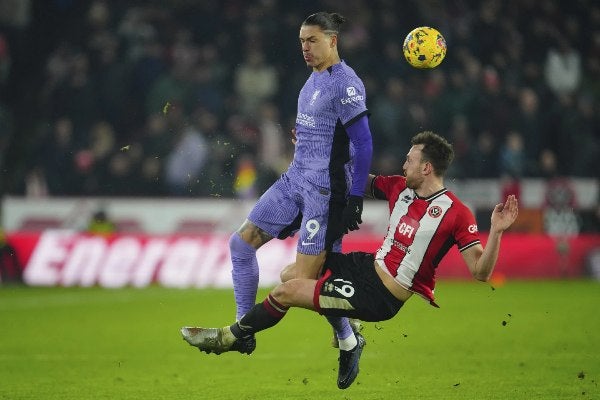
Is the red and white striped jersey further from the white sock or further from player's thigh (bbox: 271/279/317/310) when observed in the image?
the white sock

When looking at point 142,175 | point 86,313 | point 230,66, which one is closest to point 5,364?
point 86,313

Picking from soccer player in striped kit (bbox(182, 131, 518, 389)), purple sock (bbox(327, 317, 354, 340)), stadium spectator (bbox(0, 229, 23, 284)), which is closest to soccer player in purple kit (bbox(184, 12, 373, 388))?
purple sock (bbox(327, 317, 354, 340))

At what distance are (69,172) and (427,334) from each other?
8092 mm

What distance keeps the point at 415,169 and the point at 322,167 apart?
707mm

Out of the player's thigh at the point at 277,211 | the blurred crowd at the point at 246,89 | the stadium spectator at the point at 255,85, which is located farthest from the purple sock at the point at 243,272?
the stadium spectator at the point at 255,85

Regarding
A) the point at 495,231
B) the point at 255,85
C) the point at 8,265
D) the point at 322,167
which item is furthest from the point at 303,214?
the point at 255,85

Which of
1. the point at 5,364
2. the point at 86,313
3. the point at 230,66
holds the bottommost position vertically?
the point at 86,313

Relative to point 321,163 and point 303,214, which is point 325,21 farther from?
point 303,214

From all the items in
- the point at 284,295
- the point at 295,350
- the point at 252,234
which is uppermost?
the point at 252,234

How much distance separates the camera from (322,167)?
8.23m

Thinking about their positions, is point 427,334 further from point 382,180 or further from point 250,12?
point 250,12

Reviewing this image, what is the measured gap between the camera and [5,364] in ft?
33.8

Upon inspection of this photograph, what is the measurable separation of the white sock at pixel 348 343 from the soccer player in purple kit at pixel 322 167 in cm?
3

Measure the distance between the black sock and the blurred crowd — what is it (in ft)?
31.3
